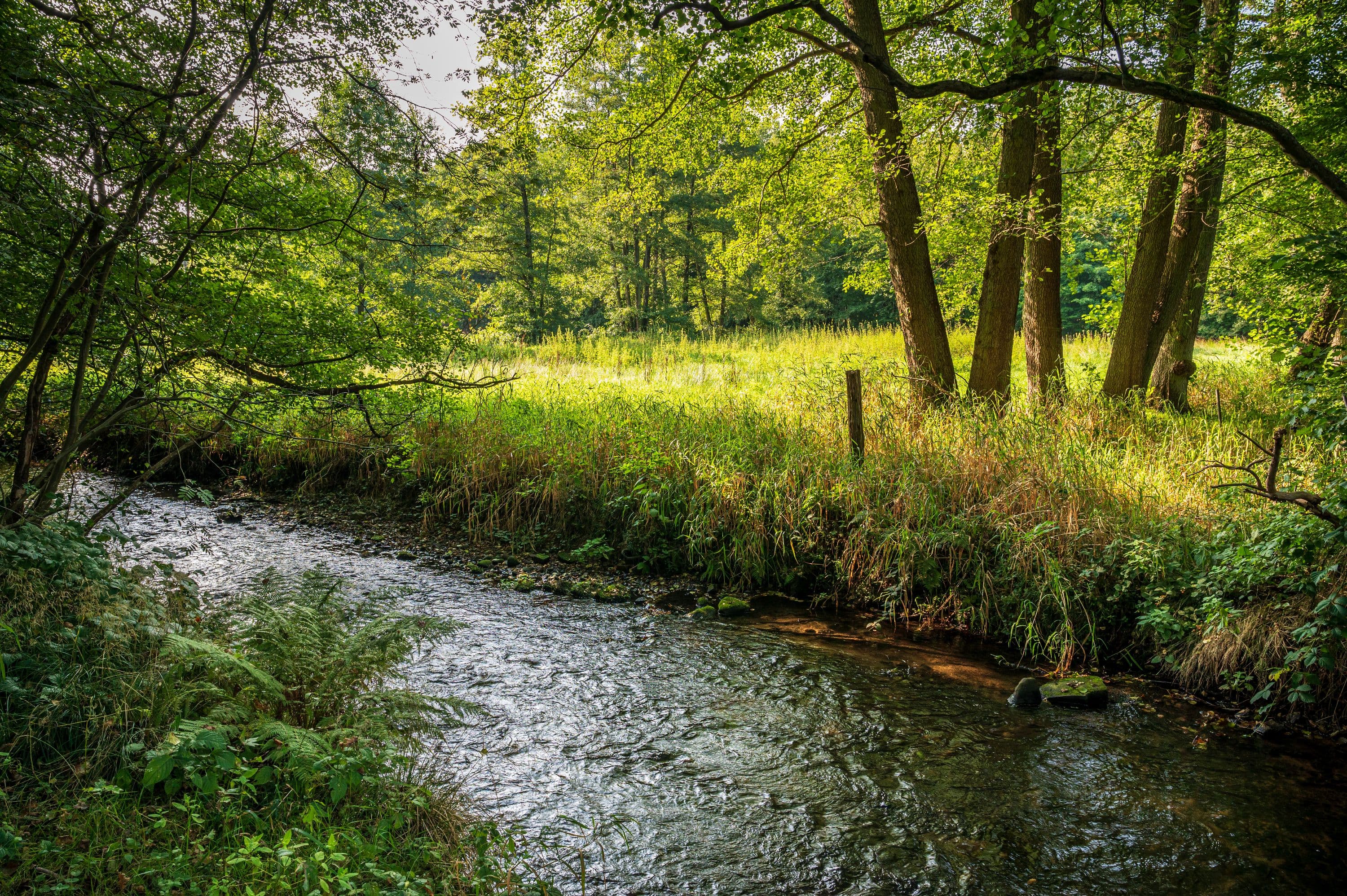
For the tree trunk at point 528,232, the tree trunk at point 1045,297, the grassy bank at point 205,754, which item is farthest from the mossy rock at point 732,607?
the tree trunk at point 528,232

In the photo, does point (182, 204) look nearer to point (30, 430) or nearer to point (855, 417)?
Answer: point (30, 430)

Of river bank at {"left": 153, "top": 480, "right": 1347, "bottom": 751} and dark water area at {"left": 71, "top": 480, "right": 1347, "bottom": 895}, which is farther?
river bank at {"left": 153, "top": 480, "right": 1347, "bottom": 751}

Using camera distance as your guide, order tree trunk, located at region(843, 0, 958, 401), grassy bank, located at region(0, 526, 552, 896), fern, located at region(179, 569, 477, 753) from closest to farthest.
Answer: grassy bank, located at region(0, 526, 552, 896) < fern, located at region(179, 569, 477, 753) < tree trunk, located at region(843, 0, 958, 401)

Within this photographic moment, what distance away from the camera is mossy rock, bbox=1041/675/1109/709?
16.9 feet

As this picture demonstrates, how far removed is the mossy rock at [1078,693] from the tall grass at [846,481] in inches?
16.5

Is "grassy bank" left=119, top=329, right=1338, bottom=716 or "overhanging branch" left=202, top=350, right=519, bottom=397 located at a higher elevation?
"overhanging branch" left=202, top=350, right=519, bottom=397

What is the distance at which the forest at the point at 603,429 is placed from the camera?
3.27 metres

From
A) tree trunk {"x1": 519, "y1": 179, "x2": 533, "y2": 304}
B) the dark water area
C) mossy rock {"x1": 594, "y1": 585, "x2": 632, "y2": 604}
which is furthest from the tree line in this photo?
tree trunk {"x1": 519, "y1": 179, "x2": 533, "y2": 304}

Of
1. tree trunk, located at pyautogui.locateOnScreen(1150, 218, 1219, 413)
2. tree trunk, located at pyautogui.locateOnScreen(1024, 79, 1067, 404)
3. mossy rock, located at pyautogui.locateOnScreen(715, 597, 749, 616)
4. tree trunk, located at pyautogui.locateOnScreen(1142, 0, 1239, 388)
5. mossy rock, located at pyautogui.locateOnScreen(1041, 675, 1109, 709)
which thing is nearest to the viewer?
mossy rock, located at pyautogui.locateOnScreen(1041, 675, 1109, 709)

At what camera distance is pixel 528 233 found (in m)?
27.5

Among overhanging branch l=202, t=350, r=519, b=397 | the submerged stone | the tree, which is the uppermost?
the tree

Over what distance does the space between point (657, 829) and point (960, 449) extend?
18.0 feet

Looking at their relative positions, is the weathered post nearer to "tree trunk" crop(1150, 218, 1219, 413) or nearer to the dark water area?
the dark water area

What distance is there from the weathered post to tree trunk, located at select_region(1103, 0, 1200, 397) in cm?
→ 440
